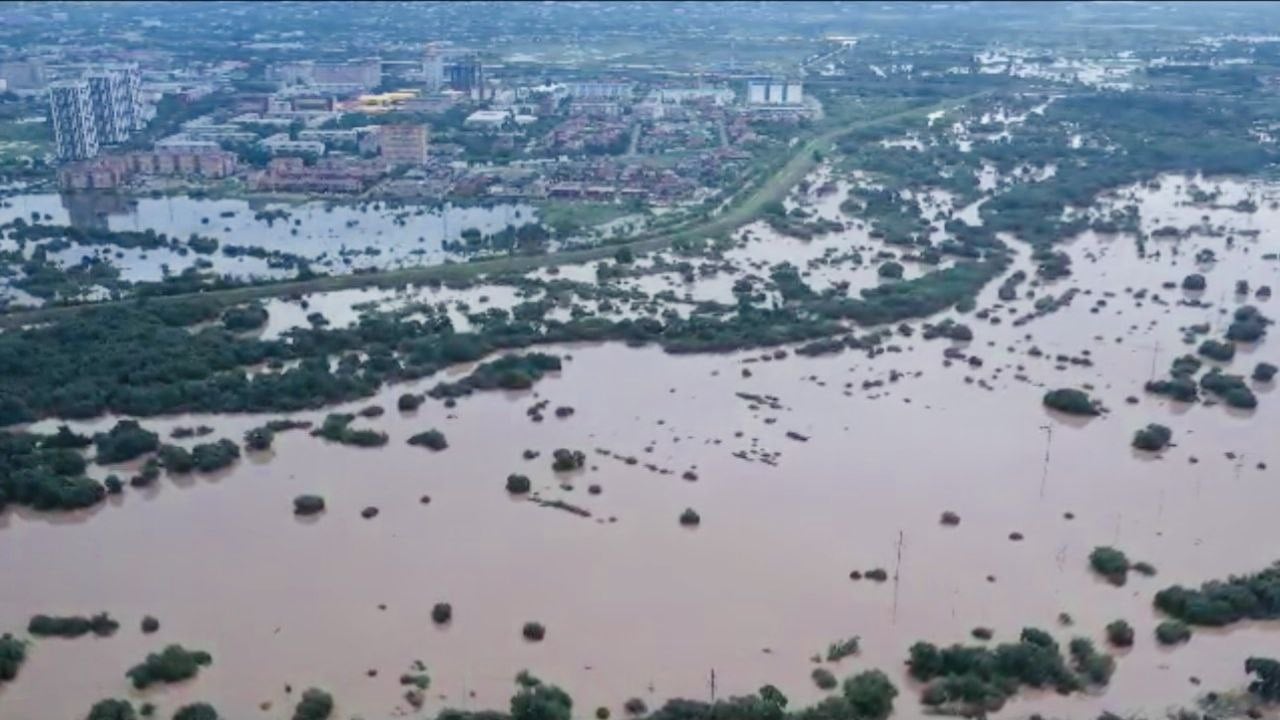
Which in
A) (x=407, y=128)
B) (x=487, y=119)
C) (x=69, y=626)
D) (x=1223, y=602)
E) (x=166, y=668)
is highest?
(x=407, y=128)

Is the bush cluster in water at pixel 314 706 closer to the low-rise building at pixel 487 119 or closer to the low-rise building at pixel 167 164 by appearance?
the low-rise building at pixel 167 164

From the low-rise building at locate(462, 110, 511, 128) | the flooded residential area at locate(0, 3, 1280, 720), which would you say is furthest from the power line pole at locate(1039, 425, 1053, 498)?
the low-rise building at locate(462, 110, 511, 128)

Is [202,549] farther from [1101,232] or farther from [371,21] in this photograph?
[371,21]

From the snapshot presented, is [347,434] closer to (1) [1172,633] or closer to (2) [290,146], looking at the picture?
(1) [1172,633]

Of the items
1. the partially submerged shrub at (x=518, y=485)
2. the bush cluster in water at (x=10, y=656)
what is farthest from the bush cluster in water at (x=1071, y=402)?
the bush cluster in water at (x=10, y=656)

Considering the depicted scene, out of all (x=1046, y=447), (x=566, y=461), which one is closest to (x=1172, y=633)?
(x=1046, y=447)

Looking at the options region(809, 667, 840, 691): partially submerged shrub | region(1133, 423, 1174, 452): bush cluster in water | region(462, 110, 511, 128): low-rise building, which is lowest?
region(809, 667, 840, 691): partially submerged shrub

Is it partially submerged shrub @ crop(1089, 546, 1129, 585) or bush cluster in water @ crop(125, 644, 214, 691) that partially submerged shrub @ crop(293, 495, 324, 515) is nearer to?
bush cluster in water @ crop(125, 644, 214, 691)
